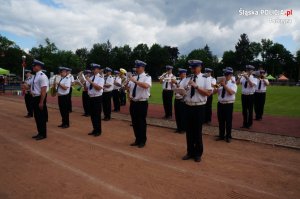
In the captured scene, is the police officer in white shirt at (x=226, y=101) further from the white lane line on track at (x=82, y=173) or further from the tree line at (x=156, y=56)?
the tree line at (x=156, y=56)

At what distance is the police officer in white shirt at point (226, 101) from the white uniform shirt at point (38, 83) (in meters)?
5.28

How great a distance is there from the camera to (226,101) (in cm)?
916

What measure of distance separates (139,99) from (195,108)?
1883mm

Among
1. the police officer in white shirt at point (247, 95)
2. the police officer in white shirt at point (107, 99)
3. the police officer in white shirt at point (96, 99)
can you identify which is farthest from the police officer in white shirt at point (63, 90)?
the police officer in white shirt at point (247, 95)

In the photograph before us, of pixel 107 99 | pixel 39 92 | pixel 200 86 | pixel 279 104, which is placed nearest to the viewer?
pixel 200 86

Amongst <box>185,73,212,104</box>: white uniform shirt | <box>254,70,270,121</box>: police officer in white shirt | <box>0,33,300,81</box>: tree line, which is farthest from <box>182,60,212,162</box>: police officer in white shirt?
<box>0,33,300,81</box>: tree line

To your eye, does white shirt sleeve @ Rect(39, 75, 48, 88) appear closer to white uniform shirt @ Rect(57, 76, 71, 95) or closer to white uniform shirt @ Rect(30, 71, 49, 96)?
white uniform shirt @ Rect(30, 71, 49, 96)

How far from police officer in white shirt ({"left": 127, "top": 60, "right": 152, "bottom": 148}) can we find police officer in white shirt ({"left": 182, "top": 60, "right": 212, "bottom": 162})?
150 cm

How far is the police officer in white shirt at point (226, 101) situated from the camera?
9.03 metres

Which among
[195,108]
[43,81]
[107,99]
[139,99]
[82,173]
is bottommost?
[82,173]

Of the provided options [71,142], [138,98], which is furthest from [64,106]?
[138,98]

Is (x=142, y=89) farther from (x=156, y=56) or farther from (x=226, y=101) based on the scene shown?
(x=156, y=56)

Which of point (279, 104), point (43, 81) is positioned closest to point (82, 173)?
point (43, 81)

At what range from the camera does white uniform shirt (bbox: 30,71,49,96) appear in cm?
901
